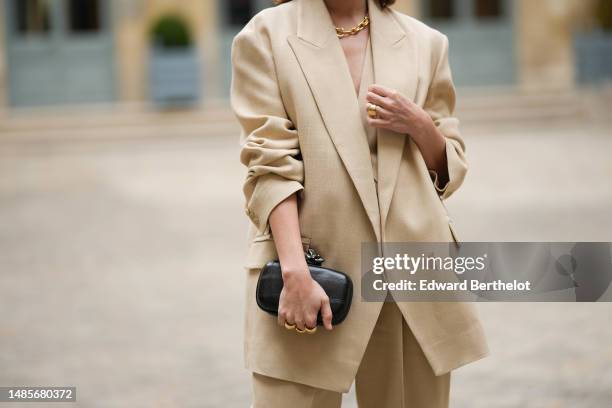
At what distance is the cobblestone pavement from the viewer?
4.51 m

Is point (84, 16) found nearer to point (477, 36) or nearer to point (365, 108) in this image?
point (477, 36)

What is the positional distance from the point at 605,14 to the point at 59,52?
10.1 meters

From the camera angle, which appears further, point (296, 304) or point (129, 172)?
point (129, 172)

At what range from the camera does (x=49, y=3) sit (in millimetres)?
17078

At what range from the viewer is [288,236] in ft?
6.73

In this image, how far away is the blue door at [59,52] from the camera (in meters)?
17.1

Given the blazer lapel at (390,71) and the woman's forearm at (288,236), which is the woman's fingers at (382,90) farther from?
the woman's forearm at (288,236)

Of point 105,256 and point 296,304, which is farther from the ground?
point 296,304

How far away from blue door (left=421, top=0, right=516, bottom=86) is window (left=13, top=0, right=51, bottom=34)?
7.13 metres

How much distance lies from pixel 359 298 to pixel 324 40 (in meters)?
0.61

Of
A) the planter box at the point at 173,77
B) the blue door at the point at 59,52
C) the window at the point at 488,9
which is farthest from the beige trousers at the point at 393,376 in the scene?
the window at the point at 488,9

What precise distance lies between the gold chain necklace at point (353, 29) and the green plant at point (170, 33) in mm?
14559

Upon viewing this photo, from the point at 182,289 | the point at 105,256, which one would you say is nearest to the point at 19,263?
the point at 105,256

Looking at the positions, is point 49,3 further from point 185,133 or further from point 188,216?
point 188,216
